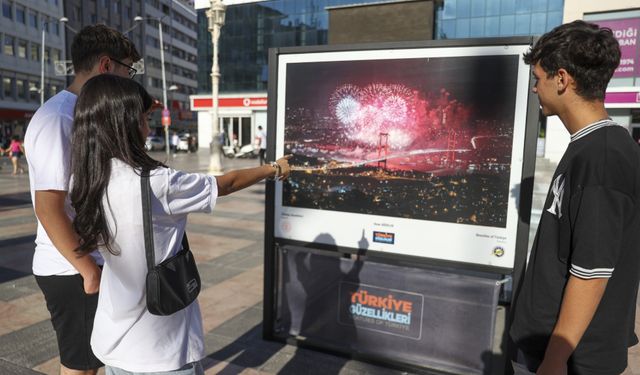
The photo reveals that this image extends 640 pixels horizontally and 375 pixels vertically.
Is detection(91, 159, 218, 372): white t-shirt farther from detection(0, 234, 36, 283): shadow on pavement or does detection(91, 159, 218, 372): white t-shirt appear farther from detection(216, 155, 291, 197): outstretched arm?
detection(0, 234, 36, 283): shadow on pavement

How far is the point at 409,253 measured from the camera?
2.94 m

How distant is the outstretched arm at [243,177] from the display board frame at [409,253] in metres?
0.94

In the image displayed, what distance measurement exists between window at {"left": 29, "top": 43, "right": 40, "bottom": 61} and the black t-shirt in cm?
5673

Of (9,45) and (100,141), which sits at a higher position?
(9,45)

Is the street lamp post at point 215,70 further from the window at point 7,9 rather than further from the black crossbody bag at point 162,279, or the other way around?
the window at point 7,9

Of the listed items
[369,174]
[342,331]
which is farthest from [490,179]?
[342,331]

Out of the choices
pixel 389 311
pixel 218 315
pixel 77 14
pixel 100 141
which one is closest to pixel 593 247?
pixel 100 141

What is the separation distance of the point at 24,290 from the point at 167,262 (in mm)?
4046

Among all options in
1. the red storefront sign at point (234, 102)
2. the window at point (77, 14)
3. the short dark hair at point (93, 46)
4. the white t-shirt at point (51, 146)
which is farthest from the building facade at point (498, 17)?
the window at point (77, 14)

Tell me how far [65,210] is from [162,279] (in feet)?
2.38

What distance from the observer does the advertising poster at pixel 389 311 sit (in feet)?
9.33

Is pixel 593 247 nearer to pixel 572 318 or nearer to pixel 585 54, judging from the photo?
pixel 572 318

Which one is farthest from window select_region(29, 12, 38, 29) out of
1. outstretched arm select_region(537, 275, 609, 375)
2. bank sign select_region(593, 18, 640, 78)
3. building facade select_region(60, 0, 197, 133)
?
outstretched arm select_region(537, 275, 609, 375)

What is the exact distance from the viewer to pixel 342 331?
3232 mm
